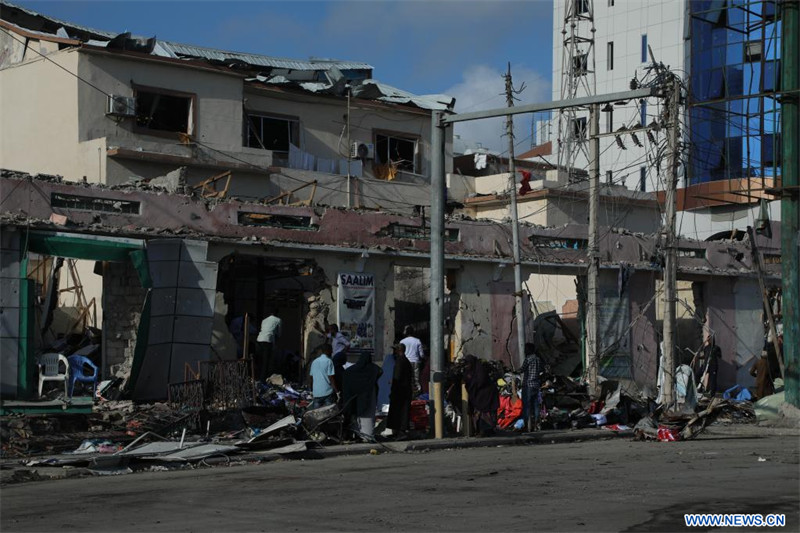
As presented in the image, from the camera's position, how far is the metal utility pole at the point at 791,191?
22094mm

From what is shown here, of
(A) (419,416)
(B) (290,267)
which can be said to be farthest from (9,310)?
(B) (290,267)

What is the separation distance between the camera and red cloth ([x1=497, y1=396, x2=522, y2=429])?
21734 mm

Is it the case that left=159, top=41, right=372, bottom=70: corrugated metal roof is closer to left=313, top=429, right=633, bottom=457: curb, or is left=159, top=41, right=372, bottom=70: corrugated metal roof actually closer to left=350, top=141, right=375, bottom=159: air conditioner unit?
left=350, top=141, right=375, bottom=159: air conditioner unit

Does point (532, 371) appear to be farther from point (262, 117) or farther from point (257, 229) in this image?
point (262, 117)

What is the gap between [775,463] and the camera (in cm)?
1472


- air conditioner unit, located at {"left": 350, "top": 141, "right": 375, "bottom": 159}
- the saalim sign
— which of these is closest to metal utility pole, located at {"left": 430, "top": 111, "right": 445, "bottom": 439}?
the saalim sign

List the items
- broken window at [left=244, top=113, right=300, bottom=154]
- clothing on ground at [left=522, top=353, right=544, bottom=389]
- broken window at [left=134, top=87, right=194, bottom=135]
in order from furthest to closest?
broken window at [left=244, top=113, right=300, bottom=154] < broken window at [left=134, top=87, right=194, bottom=135] < clothing on ground at [left=522, top=353, right=544, bottom=389]

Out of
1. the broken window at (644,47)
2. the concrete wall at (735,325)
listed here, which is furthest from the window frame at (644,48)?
the concrete wall at (735,325)

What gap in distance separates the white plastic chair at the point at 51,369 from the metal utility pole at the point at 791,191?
1395 cm

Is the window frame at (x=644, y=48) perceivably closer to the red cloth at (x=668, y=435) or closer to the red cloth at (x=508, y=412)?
the red cloth at (x=508, y=412)

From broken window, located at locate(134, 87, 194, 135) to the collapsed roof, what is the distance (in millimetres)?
1393

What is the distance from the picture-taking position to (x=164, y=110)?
33.5 meters

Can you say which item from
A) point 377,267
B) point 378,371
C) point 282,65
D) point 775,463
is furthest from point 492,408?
point 282,65

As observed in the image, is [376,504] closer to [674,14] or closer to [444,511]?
[444,511]
